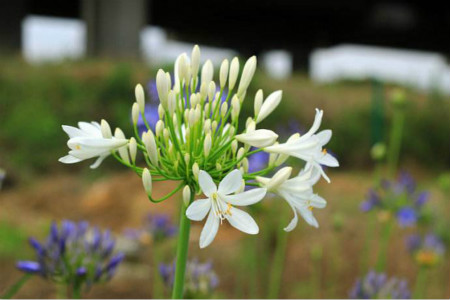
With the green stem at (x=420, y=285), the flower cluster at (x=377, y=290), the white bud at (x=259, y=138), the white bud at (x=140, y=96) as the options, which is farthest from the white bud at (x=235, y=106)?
the green stem at (x=420, y=285)

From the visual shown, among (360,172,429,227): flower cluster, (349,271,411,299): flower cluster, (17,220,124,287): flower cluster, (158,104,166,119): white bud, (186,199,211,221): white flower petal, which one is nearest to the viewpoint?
(186,199,211,221): white flower petal

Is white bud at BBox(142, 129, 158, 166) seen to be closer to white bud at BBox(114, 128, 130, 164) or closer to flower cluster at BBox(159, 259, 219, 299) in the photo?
white bud at BBox(114, 128, 130, 164)

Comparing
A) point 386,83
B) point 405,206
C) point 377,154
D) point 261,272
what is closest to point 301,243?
point 261,272

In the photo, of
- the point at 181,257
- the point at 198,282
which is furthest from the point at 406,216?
the point at 181,257

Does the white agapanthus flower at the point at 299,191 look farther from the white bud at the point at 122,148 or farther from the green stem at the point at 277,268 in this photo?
the green stem at the point at 277,268

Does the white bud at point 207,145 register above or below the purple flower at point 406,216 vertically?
above

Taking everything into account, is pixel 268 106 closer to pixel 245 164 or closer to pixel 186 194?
pixel 245 164

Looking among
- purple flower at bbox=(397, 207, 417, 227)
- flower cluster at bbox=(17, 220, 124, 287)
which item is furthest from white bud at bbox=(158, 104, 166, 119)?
purple flower at bbox=(397, 207, 417, 227)
